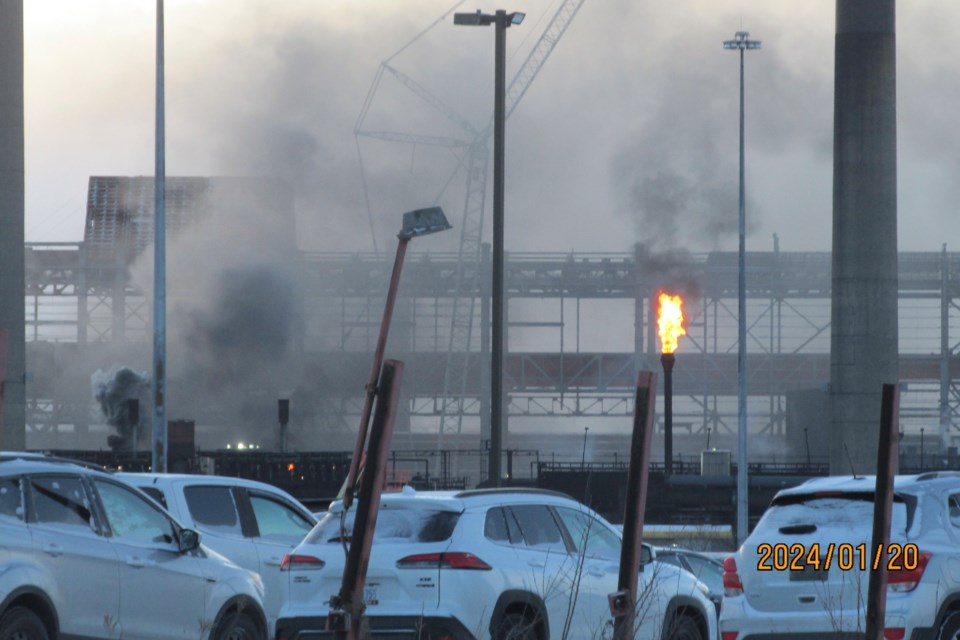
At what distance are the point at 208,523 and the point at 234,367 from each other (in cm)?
5833

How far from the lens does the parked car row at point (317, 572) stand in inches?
355

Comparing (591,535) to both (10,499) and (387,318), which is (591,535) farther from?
(10,499)

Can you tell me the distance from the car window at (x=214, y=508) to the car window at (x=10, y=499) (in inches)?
161

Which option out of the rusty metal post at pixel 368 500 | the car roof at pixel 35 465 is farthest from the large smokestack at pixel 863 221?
the rusty metal post at pixel 368 500

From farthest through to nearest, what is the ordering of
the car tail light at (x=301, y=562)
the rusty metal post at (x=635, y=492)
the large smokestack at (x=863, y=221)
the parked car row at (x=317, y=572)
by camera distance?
the large smokestack at (x=863, y=221), the car tail light at (x=301, y=562), the parked car row at (x=317, y=572), the rusty metal post at (x=635, y=492)

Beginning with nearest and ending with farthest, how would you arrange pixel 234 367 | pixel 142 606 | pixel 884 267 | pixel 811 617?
pixel 142 606 < pixel 811 617 < pixel 884 267 < pixel 234 367

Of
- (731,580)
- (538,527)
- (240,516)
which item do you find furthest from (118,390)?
(731,580)

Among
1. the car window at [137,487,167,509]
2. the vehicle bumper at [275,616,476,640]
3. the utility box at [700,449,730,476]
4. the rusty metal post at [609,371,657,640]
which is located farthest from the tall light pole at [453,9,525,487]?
the utility box at [700,449,730,476]

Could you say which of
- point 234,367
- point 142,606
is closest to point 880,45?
point 142,606

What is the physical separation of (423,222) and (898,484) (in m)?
3.93

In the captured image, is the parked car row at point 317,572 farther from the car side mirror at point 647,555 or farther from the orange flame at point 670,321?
the orange flame at point 670,321

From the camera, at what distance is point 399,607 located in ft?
33.1

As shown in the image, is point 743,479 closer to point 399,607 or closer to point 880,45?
point 880,45

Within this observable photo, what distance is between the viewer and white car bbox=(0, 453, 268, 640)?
8766mm
